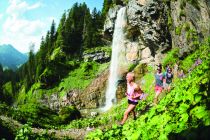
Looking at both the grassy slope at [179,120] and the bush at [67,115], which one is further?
the bush at [67,115]

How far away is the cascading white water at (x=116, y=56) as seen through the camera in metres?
59.5

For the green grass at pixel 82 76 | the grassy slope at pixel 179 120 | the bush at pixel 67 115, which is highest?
the green grass at pixel 82 76

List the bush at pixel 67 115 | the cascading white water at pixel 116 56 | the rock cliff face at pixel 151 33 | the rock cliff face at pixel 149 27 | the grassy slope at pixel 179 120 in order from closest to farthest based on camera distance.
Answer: the grassy slope at pixel 179 120 < the rock cliff face at pixel 151 33 < the bush at pixel 67 115 < the rock cliff face at pixel 149 27 < the cascading white water at pixel 116 56

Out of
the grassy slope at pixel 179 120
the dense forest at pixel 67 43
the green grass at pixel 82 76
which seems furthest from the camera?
the dense forest at pixel 67 43

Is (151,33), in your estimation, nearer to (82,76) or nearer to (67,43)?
(82,76)

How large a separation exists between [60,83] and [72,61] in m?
9.69

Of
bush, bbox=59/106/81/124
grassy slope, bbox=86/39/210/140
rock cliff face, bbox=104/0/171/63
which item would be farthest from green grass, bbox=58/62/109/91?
grassy slope, bbox=86/39/210/140

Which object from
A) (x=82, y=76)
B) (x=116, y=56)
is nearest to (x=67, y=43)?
(x=82, y=76)

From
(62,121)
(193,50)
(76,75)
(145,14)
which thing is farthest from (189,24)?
(76,75)

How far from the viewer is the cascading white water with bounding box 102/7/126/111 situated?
59481 mm

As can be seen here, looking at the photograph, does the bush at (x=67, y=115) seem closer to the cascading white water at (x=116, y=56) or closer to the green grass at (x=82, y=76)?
the cascading white water at (x=116, y=56)

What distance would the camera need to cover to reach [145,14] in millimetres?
46844

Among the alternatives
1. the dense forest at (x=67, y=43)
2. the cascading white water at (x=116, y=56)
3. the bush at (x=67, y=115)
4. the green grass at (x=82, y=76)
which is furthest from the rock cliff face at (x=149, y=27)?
the dense forest at (x=67, y=43)

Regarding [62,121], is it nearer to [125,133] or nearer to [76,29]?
[125,133]
